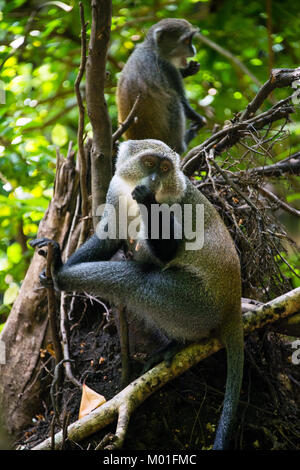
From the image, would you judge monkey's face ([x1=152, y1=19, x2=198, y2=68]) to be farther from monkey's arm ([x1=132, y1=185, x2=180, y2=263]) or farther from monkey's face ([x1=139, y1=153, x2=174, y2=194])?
monkey's arm ([x1=132, y1=185, x2=180, y2=263])

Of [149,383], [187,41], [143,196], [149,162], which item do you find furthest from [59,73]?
[149,383]

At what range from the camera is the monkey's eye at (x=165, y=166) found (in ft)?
11.7

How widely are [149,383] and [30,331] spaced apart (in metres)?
1.61

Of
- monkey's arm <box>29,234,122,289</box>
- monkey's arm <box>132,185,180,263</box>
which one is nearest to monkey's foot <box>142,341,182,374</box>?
monkey's arm <box>132,185,180,263</box>

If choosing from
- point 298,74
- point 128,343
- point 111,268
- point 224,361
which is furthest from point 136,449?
point 298,74

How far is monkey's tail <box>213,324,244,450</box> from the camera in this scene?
3.16 m

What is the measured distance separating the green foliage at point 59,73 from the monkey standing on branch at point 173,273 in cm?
175

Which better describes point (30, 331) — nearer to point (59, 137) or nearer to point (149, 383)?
point (149, 383)

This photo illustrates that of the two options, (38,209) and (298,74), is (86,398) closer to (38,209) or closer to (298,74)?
(38,209)

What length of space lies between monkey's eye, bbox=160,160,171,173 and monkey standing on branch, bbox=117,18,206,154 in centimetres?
255

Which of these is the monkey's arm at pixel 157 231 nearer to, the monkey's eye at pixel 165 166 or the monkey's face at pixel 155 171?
the monkey's face at pixel 155 171

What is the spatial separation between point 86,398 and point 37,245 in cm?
128

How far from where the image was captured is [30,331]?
4566 mm

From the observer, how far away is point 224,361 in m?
4.00
